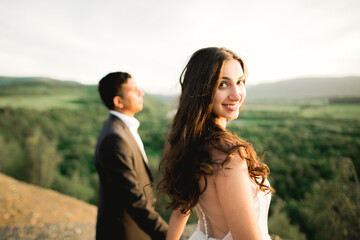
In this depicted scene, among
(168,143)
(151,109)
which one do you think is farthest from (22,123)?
(151,109)

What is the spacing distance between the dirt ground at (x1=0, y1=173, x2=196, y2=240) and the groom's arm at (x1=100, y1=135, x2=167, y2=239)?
2.42 meters

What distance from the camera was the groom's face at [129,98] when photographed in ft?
8.50

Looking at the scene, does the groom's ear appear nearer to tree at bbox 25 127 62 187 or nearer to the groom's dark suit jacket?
the groom's dark suit jacket

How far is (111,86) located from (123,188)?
1257 mm

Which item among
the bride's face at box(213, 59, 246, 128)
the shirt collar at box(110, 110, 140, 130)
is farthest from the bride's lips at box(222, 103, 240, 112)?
the shirt collar at box(110, 110, 140, 130)

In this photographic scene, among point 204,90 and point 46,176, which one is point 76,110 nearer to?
point 46,176

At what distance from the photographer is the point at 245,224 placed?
999mm

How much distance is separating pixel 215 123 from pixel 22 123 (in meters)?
33.6

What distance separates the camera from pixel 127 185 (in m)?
2.02

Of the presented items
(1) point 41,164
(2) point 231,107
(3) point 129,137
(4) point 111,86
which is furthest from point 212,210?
(1) point 41,164

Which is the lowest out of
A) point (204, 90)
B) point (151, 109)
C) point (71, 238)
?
point (151, 109)

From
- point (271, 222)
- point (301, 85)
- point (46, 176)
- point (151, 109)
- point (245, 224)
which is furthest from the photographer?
point (151, 109)

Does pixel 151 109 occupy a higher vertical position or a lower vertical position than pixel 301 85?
lower

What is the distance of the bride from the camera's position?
102 cm
